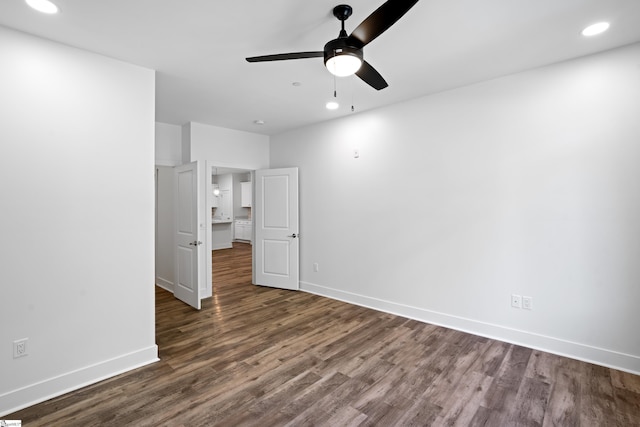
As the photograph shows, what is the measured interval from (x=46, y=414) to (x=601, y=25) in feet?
16.0

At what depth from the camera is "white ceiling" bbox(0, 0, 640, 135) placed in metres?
1.96

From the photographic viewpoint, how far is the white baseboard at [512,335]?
8.39 feet

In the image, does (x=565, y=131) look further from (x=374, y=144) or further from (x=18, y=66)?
(x=18, y=66)

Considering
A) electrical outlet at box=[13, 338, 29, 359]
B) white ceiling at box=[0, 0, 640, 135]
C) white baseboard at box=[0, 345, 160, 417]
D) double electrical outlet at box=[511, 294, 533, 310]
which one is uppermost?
white ceiling at box=[0, 0, 640, 135]

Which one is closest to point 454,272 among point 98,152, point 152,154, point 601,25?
point 601,25

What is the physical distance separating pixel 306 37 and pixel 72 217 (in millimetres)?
2338

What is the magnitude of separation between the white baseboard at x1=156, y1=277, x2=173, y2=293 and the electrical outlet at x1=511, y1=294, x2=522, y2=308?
4.88 metres

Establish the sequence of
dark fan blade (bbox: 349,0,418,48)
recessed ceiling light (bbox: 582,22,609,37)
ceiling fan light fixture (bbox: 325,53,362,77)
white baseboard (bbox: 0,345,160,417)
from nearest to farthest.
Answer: dark fan blade (bbox: 349,0,418,48)
ceiling fan light fixture (bbox: 325,53,362,77)
white baseboard (bbox: 0,345,160,417)
recessed ceiling light (bbox: 582,22,609,37)

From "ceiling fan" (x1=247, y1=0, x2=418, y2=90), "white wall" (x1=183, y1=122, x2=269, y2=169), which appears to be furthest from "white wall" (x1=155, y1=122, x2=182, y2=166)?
"ceiling fan" (x1=247, y1=0, x2=418, y2=90)

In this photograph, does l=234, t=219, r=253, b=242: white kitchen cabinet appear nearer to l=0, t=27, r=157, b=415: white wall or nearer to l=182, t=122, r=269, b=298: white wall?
l=182, t=122, r=269, b=298: white wall

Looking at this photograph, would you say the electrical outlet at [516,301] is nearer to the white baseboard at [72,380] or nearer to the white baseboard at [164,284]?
the white baseboard at [72,380]

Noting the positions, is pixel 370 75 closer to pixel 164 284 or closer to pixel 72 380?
pixel 72 380

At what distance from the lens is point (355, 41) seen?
5.87 feet

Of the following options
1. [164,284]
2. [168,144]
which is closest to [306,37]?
[168,144]
